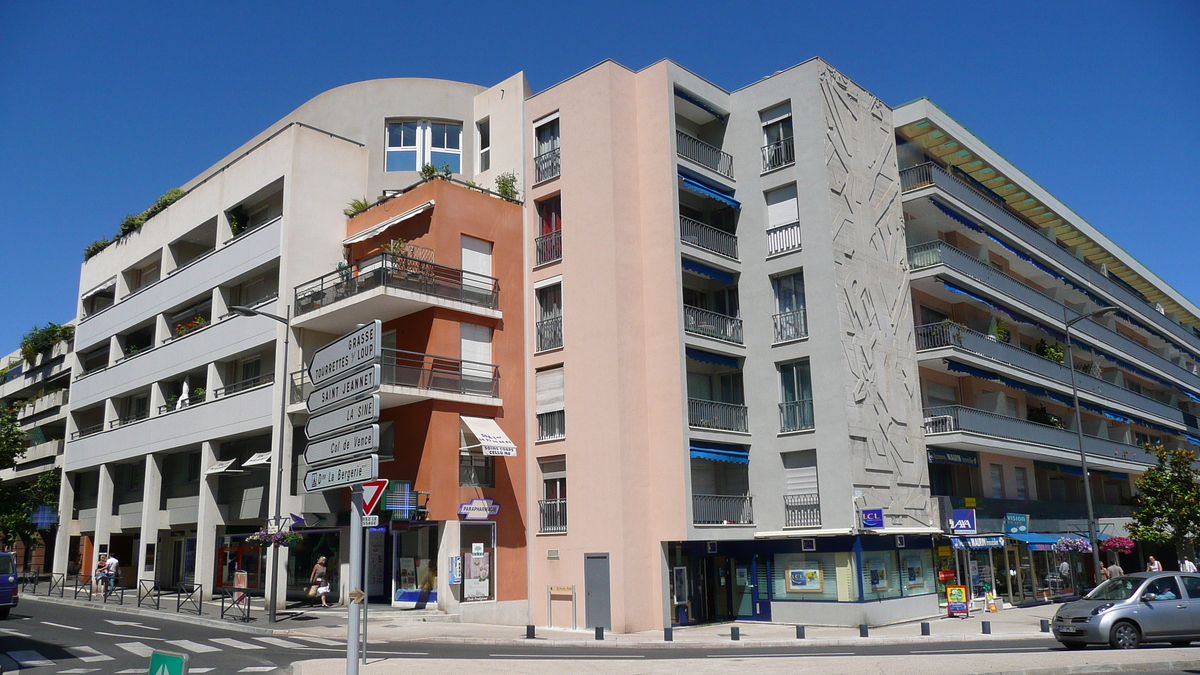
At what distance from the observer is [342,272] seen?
29.5 metres

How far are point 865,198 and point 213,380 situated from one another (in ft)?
82.8

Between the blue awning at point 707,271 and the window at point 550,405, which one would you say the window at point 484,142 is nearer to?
the window at point 550,405

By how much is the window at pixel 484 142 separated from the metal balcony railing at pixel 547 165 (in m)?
4.96

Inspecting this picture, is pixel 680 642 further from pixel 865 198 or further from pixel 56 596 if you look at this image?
pixel 56 596

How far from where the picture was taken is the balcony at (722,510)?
2734 cm

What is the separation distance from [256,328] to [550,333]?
11.1 metres

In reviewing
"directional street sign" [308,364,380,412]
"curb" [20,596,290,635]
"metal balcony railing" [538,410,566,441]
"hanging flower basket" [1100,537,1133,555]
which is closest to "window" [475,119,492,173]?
"metal balcony railing" [538,410,566,441]

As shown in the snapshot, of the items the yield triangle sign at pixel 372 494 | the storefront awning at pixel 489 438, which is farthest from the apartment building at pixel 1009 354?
the yield triangle sign at pixel 372 494

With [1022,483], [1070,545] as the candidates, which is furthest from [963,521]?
[1022,483]

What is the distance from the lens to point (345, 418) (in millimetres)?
9570

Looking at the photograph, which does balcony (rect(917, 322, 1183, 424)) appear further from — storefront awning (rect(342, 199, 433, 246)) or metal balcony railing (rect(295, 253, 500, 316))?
storefront awning (rect(342, 199, 433, 246))

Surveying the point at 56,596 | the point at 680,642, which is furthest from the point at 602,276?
the point at 56,596

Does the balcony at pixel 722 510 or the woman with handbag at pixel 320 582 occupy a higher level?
the balcony at pixel 722 510

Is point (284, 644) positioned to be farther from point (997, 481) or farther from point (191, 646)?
point (997, 481)
